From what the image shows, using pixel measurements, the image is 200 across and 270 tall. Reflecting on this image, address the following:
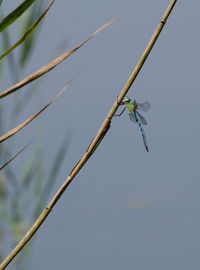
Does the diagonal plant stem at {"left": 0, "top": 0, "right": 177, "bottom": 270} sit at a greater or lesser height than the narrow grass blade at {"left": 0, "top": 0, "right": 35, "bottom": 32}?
lesser

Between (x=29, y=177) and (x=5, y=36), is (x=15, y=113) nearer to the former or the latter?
(x=29, y=177)

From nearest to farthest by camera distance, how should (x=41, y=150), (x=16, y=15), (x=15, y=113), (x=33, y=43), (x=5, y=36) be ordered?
(x=16, y=15), (x=5, y=36), (x=33, y=43), (x=15, y=113), (x=41, y=150)

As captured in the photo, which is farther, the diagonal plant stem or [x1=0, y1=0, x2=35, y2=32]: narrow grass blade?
[x1=0, y1=0, x2=35, y2=32]: narrow grass blade

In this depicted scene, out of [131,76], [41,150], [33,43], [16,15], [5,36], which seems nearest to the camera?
[131,76]

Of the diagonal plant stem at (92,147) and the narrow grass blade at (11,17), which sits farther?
the narrow grass blade at (11,17)

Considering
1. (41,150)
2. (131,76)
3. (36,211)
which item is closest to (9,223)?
(36,211)

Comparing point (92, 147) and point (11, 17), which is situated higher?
point (11, 17)

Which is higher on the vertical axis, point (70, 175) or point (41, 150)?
point (41, 150)

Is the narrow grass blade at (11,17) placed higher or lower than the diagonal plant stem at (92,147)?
higher
